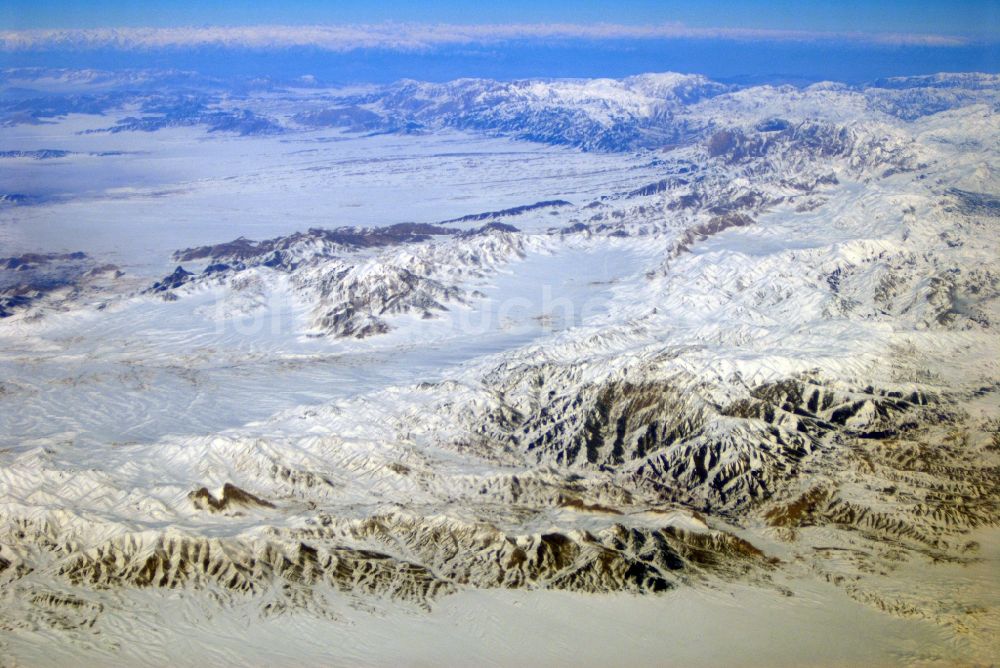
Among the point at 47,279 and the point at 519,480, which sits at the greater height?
the point at 47,279

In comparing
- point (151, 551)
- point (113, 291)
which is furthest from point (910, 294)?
point (113, 291)

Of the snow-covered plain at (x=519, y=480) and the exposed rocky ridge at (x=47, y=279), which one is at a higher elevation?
the exposed rocky ridge at (x=47, y=279)

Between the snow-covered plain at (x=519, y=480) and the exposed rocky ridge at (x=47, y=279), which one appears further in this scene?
the exposed rocky ridge at (x=47, y=279)

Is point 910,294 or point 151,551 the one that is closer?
point 151,551

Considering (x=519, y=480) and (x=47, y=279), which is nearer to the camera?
(x=519, y=480)

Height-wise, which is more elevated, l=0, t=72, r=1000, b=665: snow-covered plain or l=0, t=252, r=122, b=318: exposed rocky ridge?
l=0, t=252, r=122, b=318: exposed rocky ridge

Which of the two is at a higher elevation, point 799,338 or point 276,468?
point 799,338

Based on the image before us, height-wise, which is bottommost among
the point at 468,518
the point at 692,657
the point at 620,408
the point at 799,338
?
the point at 692,657

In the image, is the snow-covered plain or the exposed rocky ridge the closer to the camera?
the snow-covered plain

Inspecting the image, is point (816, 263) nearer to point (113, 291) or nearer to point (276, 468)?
point (276, 468)

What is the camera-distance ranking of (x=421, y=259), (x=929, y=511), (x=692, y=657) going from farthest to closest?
(x=421, y=259) < (x=929, y=511) < (x=692, y=657)

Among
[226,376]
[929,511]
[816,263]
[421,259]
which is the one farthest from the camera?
[421,259]
